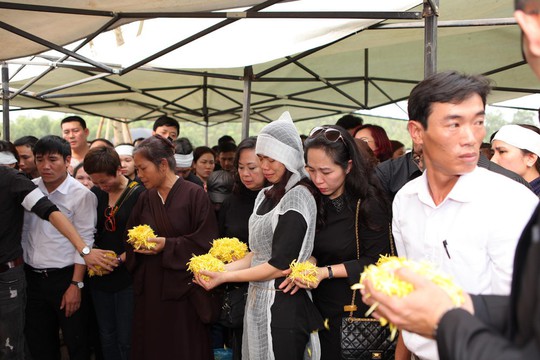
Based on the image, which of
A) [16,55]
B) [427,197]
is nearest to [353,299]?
[427,197]

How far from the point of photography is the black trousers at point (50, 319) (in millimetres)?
→ 5121

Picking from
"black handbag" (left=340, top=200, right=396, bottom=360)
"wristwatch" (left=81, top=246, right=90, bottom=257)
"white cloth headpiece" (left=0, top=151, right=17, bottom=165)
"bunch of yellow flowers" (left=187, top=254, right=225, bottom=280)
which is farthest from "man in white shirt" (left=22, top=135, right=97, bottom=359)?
"black handbag" (left=340, top=200, right=396, bottom=360)

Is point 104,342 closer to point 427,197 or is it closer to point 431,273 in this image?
point 427,197

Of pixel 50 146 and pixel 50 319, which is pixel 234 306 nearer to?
pixel 50 319

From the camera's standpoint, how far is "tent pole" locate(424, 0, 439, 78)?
3.86m

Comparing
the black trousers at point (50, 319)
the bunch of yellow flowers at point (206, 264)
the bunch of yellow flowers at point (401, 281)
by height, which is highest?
the bunch of yellow flowers at point (401, 281)

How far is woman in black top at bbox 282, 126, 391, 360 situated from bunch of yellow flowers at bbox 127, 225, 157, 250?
1.34 m

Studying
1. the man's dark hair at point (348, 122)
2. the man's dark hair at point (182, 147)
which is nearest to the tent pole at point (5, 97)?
the man's dark hair at point (182, 147)

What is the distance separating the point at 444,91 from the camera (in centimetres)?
235

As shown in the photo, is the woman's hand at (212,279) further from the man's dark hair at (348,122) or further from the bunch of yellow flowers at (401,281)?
the man's dark hair at (348,122)

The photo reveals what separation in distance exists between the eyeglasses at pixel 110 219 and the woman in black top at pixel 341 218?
2204mm

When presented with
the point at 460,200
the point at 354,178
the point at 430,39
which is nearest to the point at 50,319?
the point at 354,178

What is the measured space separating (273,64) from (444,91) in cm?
683

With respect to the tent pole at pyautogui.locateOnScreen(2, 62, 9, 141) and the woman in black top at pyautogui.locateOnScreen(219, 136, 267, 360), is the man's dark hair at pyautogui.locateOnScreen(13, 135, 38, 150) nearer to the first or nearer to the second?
the tent pole at pyautogui.locateOnScreen(2, 62, 9, 141)
